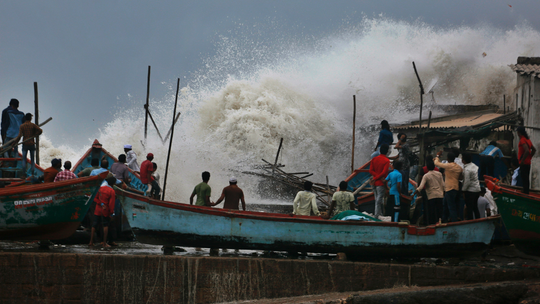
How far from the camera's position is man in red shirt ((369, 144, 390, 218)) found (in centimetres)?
866

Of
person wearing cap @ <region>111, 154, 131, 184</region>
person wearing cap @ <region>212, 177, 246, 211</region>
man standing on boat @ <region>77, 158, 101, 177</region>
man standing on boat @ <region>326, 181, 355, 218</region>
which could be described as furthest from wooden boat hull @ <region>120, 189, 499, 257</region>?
person wearing cap @ <region>111, 154, 131, 184</region>

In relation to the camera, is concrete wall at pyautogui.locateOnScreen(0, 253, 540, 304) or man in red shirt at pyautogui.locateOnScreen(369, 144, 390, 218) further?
man in red shirt at pyautogui.locateOnScreen(369, 144, 390, 218)

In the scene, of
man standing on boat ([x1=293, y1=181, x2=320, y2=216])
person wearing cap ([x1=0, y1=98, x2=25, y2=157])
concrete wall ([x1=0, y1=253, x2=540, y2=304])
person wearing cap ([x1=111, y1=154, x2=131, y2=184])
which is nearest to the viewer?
concrete wall ([x1=0, y1=253, x2=540, y2=304])

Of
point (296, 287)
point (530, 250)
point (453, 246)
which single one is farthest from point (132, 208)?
point (530, 250)

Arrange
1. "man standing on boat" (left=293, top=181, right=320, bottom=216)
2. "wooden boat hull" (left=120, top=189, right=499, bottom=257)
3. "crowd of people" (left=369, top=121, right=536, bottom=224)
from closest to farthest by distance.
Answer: "wooden boat hull" (left=120, top=189, right=499, bottom=257) < "crowd of people" (left=369, top=121, right=536, bottom=224) < "man standing on boat" (left=293, top=181, right=320, bottom=216)

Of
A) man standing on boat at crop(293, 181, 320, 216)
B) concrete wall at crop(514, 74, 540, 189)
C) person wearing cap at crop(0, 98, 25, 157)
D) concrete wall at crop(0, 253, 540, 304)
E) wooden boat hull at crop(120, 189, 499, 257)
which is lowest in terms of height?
concrete wall at crop(0, 253, 540, 304)

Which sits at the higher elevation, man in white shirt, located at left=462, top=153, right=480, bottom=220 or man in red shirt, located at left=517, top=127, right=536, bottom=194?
man in red shirt, located at left=517, top=127, right=536, bottom=194

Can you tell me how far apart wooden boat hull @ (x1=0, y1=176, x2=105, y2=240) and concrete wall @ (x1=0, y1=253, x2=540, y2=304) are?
36.2 inches

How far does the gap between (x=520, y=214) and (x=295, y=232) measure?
3.29 m

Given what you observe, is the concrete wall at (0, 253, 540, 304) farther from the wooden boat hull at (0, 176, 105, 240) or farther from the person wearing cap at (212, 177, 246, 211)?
the person wearing cap at (212, 177, 246, 211)

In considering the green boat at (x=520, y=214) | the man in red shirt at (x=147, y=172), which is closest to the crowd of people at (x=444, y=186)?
the green boat at (x=520, y=214)

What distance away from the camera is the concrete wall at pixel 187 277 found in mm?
6883

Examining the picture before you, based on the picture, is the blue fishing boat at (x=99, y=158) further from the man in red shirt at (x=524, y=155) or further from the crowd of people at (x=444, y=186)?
the man in red shirt at (x=524, y=155)

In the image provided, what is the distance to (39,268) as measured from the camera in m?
6.95
